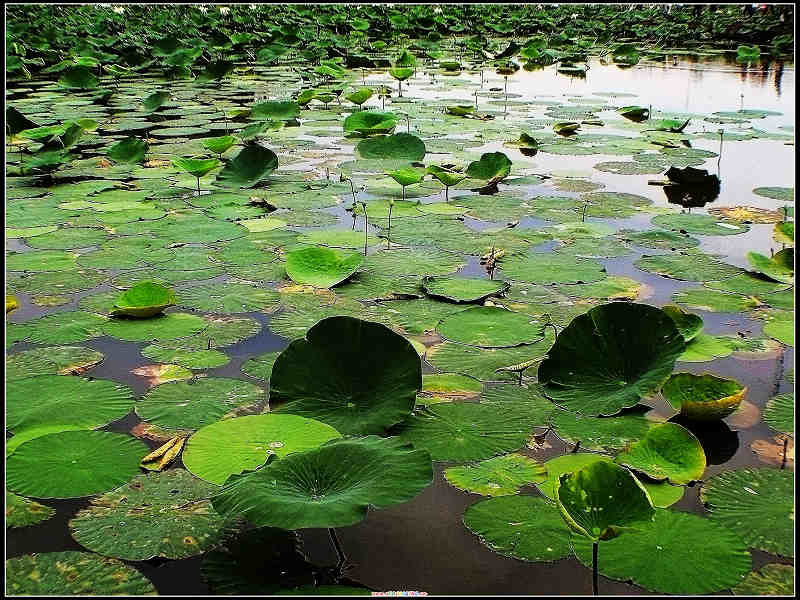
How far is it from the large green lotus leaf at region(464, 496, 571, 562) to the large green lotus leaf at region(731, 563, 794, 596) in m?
0.27

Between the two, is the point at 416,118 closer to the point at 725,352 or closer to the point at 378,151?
the point at 378,151

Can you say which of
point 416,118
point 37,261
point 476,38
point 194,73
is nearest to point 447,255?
point 37,261

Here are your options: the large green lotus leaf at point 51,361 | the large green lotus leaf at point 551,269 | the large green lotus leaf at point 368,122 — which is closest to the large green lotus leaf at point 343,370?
the large green lotus leaf at point 51,361

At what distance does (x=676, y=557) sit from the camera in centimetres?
128

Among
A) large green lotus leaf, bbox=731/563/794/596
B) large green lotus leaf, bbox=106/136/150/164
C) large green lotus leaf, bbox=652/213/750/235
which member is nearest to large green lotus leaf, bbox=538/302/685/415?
large green lotus leaf, bbox=731/563/794/596

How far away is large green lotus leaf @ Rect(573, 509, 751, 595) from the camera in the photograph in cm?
123

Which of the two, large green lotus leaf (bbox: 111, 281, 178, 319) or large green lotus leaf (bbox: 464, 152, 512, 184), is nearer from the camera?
large green lotus leaf (bbox: 111, 281, 178, 319)

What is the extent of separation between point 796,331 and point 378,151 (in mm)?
2457

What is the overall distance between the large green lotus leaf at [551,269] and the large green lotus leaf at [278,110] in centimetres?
282

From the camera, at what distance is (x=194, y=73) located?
805 centimetres

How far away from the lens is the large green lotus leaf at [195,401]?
175 cm

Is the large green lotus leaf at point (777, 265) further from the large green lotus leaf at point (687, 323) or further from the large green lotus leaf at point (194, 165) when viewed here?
the large green lotus leaf at point (194, 165)

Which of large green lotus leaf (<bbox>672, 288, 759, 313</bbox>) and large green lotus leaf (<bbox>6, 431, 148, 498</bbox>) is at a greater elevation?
large green lotus leaf (<bbox>6, 431, 148, 498</bbox>)

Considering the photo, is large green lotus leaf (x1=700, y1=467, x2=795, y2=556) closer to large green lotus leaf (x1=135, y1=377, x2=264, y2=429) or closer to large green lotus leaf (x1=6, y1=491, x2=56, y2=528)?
large green lotus leaf (x1=135, y1=377, x2=264, y2=429)
